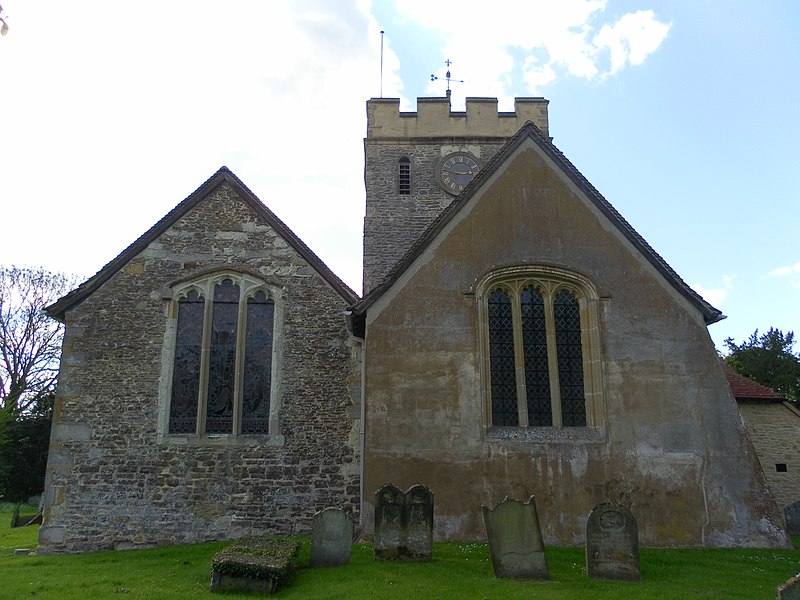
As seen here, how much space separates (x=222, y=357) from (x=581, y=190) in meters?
8.67

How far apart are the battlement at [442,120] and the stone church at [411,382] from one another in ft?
37.4

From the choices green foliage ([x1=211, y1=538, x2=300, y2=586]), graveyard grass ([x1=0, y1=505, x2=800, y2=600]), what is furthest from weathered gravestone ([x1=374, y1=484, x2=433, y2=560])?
green foliage ([x1=211, y1=538, x2=300, y2=586])

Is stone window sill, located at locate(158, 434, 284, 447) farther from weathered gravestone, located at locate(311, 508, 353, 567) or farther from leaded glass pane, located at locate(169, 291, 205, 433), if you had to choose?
weathered gravestone, located at locate(311, 508, 353, 567)

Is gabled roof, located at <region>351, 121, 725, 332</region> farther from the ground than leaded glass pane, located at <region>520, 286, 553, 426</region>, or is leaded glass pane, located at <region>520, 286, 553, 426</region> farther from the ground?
gabled roof, located at <region>351, 121, 725, 332</region>

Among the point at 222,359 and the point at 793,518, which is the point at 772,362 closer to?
the point at 793,518

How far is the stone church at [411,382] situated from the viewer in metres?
12.0

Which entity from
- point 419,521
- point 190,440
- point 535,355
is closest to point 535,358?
point 535,355

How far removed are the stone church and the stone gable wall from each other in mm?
40

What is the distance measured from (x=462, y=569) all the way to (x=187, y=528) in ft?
20.5

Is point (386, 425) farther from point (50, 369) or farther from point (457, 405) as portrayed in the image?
point (50, 369)

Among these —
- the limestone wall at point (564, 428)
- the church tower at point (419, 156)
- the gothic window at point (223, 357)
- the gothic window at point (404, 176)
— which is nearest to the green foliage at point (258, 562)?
the limestone wall at point (564, 428)

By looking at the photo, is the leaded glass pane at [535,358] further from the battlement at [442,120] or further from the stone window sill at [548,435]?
the battlement at [442,120]

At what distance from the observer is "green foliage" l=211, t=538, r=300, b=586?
8664 mm

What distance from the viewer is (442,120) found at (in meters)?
25.5
